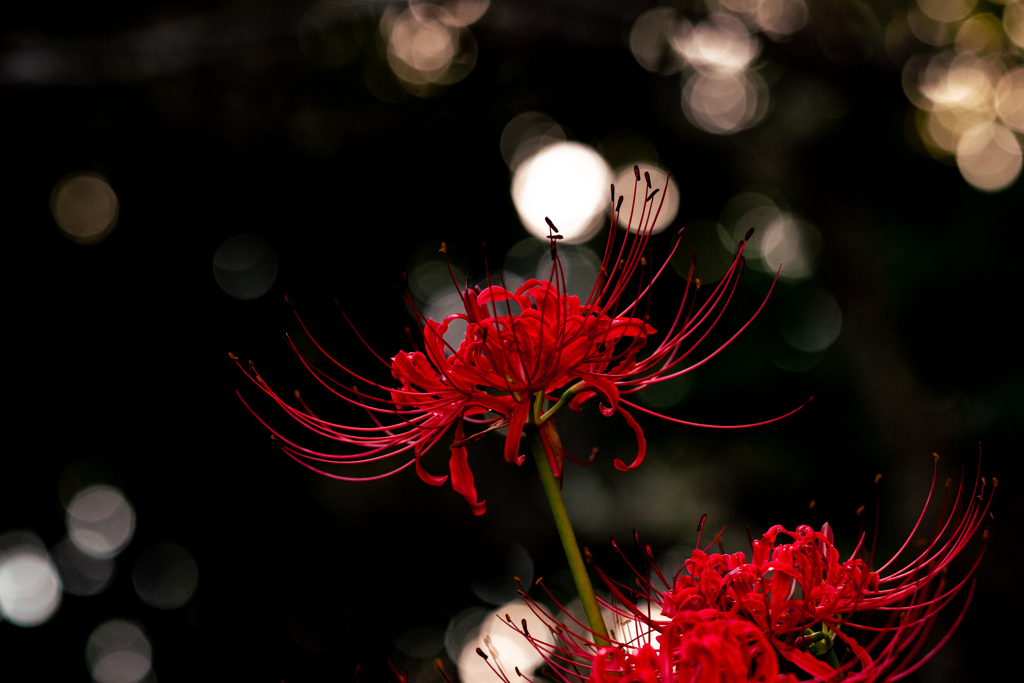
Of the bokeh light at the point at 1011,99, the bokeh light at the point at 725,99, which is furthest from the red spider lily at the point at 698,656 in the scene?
the bokeh light at the point at 1011,99

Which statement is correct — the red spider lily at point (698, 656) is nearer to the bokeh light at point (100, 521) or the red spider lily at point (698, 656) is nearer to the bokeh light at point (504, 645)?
the bokeh light at point (504, 645)

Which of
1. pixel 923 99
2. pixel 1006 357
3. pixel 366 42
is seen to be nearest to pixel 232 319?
pixel 366 42

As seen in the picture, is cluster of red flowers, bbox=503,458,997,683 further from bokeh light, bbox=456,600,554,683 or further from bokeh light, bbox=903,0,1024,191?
bokeh light, bbox=456,600,554,683

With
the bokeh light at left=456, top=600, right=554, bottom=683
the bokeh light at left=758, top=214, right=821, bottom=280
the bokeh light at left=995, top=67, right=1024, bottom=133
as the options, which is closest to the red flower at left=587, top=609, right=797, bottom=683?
the bokeh light at left=456, top=600, right=554, bottom=683

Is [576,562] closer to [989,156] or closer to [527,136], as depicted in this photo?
[527,136]

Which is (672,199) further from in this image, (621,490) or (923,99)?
(621,490)

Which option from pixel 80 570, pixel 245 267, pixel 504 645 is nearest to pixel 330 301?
pixel 245 267

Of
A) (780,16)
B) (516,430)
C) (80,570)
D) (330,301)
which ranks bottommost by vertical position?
(80,570)
